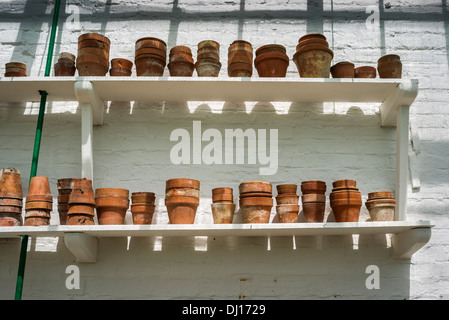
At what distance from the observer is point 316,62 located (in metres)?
2.83

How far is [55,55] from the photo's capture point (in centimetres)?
325

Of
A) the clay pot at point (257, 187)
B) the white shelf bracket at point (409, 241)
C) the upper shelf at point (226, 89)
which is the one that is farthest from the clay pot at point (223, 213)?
the white shelf bracket at point (409, 241)

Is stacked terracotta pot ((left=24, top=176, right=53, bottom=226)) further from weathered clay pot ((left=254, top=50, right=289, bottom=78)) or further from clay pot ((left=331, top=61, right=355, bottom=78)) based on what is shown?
clay pot ((left=331, top=61, right=355, bottom=78))

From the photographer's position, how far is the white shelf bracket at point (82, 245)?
2561 mm

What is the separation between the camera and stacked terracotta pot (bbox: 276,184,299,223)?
267cm

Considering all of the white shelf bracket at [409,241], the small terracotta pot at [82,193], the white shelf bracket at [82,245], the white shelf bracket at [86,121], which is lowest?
the white shelf bracket at [82,245]

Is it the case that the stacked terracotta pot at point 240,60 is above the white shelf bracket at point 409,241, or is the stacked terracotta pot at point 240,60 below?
above

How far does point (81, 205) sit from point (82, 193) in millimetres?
60

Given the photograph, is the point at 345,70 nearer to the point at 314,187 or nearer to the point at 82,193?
the point at 314,187

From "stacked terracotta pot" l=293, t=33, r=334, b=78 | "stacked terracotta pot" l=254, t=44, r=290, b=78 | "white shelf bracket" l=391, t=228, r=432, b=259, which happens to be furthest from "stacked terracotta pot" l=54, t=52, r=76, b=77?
"white shelf bracket" l=391, t=228, r=432, b=259

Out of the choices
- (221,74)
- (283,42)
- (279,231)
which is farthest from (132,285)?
(283,42)

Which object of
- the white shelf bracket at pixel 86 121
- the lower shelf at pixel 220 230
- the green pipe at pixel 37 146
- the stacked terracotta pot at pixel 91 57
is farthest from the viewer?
the stacked terracotta pot at pixel 91 57

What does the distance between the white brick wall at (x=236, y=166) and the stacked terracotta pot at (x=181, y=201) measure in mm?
295

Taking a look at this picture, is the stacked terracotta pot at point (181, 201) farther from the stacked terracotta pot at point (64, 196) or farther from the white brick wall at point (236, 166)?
the stacked terracotta pot at point (64, 196)
